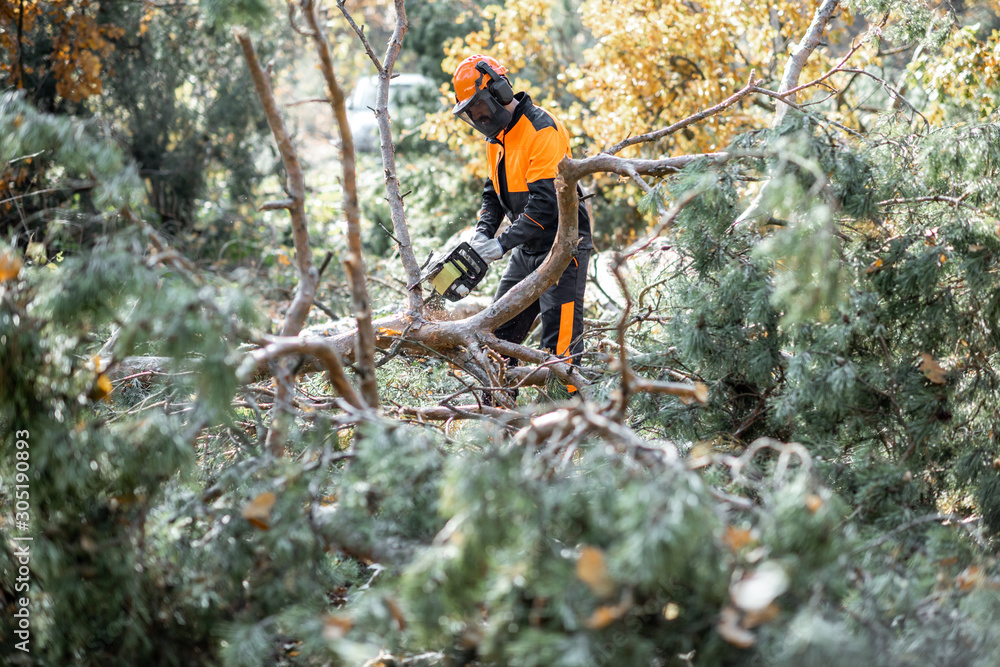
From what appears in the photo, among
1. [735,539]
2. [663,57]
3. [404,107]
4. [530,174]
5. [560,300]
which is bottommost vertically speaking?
[735,539]

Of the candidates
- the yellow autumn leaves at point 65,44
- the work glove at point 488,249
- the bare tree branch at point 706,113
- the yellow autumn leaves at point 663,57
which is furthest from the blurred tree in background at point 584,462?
the yellow autumn leaves at point 65,44

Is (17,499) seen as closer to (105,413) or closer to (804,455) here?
(105,413)

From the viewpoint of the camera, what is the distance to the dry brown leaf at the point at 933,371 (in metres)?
2.40

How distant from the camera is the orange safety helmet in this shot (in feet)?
12.1

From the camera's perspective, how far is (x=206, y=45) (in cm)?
873

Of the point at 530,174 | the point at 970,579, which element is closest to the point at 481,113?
the point at 530,174

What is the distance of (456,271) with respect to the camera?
12.0 ft

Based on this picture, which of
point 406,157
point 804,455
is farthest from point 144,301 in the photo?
point 406,157

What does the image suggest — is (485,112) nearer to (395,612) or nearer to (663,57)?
(395,612)

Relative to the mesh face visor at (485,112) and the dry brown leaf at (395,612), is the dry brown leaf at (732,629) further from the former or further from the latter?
the mesh face visor at (485,112)

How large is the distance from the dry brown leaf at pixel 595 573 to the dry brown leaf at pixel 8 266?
1539mm

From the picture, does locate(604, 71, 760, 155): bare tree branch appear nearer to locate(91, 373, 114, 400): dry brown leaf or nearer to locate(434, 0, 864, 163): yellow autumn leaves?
locate(91, 373, 114, 400): dry brown leaf

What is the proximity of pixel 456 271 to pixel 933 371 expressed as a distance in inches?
84.1

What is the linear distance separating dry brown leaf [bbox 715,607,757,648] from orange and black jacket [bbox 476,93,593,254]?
2560 millimetres
